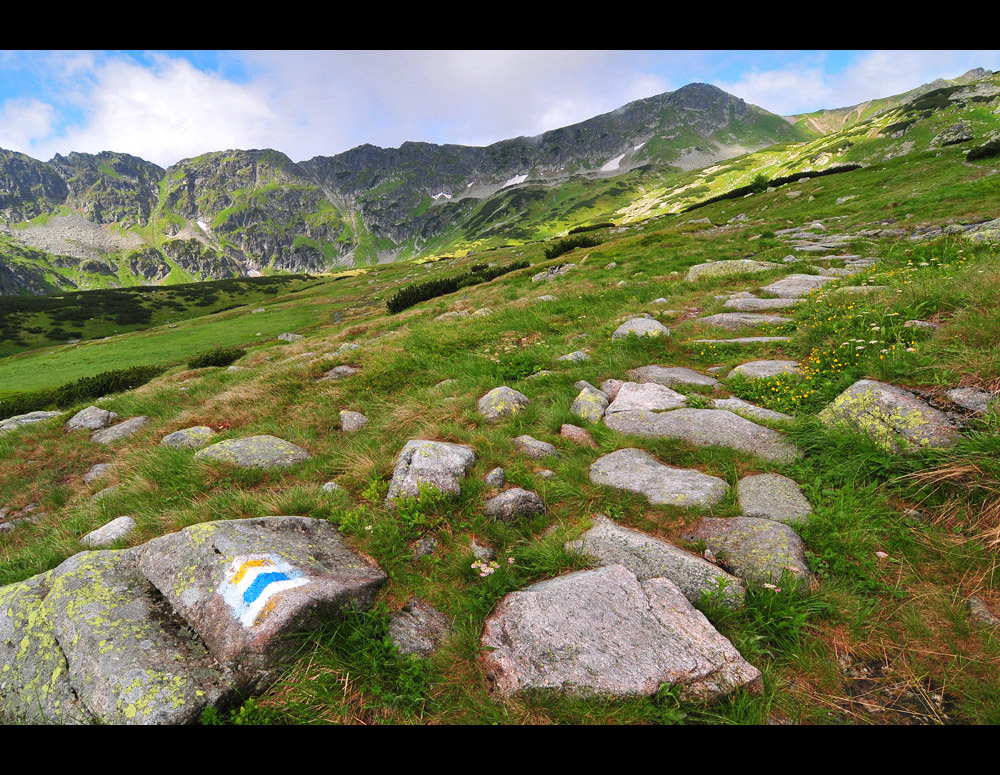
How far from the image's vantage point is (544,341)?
11094mm

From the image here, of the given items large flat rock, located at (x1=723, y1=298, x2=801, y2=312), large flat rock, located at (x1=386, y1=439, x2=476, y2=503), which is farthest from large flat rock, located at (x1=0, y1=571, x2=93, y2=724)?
large flat rock, located at (x1=723, y1=298, x2=801, y2=312)

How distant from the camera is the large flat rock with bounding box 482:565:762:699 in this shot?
277 cm

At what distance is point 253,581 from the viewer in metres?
3.34

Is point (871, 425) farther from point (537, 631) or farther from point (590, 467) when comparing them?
point (537, 631)

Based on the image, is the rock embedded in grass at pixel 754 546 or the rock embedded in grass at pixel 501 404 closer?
the rock embedded in grass at pixel 754 546

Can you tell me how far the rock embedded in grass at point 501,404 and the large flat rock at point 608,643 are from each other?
3.58 metres

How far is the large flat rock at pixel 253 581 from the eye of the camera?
297 centimetres

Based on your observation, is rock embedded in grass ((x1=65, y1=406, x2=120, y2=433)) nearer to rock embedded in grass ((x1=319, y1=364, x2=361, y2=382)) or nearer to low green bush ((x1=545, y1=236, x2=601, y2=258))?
rock embedded in grass ((x1=319, y1=364, x2=361, y2=382))

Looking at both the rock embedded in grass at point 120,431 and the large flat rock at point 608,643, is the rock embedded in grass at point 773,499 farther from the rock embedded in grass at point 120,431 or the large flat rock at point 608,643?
the rock embedded in grass at point 120,431

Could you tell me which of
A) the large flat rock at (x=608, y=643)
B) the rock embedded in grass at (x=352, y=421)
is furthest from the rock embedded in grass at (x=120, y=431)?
the large flat rock at (x=608, y=643)

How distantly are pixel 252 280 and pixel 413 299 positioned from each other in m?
148

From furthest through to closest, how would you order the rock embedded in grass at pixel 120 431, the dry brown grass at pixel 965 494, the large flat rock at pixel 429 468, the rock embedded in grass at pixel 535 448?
1. the rock embedded in grass at pixel 120 431
2. the rock embedded in grass at pixel 535 448
3. the large flat rock at pixel 429 468
4. the dry brown grass at pixel 965 494

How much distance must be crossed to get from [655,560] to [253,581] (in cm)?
372
